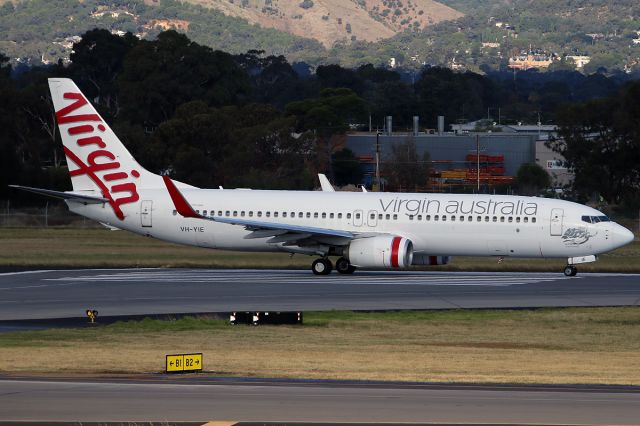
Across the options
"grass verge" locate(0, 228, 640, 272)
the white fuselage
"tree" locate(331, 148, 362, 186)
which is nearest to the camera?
the white fuselage

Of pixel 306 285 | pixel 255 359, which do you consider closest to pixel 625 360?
pixel 255 359

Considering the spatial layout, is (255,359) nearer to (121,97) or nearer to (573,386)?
(573,386)

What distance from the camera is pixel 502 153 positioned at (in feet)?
452

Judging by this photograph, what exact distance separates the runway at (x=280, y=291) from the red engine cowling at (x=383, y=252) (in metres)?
0.67

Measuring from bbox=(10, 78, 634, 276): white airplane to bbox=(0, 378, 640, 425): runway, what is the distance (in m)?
24.9

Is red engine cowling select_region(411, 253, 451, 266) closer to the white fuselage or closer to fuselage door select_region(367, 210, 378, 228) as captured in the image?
the white fuselage

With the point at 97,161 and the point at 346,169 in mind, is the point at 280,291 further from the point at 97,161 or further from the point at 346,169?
the point at 346,169

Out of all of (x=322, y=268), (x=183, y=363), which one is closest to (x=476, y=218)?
(x=322, y=268)

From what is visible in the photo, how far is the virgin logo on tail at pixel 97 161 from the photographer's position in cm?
→ 5106

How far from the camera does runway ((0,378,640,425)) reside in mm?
19625

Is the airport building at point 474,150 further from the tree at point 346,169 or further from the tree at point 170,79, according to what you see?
the tree at point 170,79

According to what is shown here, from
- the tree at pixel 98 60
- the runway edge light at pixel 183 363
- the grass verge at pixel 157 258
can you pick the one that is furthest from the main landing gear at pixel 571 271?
the tree at pixel 98 60

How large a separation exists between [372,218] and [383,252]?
232 cm

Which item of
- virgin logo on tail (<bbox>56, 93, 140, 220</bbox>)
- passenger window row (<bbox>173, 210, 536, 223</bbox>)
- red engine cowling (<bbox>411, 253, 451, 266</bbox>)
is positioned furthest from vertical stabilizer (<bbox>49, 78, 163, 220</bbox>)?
red engine cowling (<bbox>411, 253, 451, 266</bbox>)
